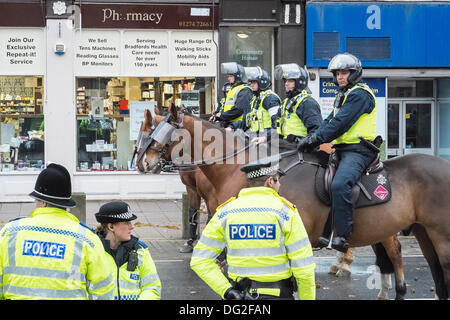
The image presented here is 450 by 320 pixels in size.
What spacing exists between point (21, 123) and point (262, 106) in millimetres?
9675

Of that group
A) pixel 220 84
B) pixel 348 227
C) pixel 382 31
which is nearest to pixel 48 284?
pixel 348 227

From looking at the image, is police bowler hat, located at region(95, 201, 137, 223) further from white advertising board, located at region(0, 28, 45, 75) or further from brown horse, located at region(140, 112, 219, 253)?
white advertising board, located at region(0, 28, 45, 75)

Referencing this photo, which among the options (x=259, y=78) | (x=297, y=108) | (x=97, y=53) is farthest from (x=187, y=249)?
(x=97, y=53)

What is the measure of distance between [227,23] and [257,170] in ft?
44.4

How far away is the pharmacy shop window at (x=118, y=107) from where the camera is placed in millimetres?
18250

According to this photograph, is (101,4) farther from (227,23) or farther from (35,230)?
(35,230)

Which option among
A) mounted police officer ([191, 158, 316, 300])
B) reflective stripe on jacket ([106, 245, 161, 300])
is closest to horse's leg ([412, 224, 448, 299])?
mounted police officer ([191, 158, 316, 300])

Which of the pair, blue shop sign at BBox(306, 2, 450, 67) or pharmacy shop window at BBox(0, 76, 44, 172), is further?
blue shop sign at BBox(306, 2, 450, 67)

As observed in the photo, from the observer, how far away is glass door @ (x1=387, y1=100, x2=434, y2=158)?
64.6 feet

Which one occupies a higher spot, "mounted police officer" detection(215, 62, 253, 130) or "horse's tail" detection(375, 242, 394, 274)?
"mounted police officer" detection(215, 62, 253, 130)

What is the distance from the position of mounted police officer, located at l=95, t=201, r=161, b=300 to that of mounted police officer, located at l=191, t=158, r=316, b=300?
35cm

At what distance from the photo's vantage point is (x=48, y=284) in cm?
426

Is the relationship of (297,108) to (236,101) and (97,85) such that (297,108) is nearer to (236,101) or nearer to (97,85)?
(236,101)

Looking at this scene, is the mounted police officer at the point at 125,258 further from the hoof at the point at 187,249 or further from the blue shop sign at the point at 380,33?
the blue shop sign at the point at 380,33
